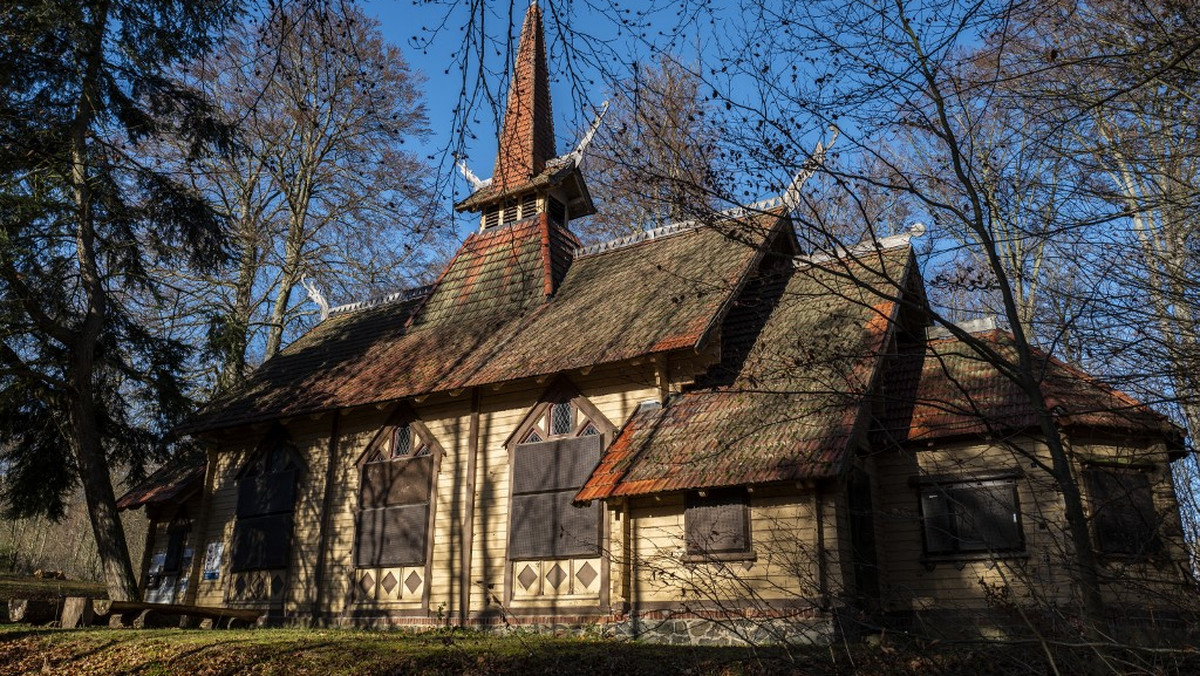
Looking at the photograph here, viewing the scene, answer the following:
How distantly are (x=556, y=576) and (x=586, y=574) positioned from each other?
0.57 m

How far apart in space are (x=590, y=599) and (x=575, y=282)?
7.38 metres

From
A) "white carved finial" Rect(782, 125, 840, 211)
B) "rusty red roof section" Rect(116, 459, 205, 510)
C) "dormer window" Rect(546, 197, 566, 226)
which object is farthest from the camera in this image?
"dormer window" Rect(546, 197, 566, 226)

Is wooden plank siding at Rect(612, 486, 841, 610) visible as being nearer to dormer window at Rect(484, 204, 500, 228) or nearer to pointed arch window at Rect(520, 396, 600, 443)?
pointed arch window at Rect(520, 396, 600, 443)

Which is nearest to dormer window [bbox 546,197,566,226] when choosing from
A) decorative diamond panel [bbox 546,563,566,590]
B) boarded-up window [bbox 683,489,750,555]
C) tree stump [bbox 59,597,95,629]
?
decorative diamond panel [bbox 546,563,566,590]

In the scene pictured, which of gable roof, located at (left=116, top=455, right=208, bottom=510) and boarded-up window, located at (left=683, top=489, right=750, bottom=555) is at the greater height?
gable roof, located at (left=116, top=455, right=208, bottom=510)

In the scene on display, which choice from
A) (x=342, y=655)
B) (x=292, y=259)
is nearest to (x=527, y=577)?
(x=342, y=655)

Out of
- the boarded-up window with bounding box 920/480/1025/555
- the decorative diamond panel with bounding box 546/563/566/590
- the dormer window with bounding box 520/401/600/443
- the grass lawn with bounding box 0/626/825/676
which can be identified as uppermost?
the dormer window with bounding box 520/401/600/443

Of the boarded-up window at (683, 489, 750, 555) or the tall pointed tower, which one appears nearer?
the boarded-up window at (683, 489, 750, 555)

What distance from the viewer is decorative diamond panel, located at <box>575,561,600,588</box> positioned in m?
13.6

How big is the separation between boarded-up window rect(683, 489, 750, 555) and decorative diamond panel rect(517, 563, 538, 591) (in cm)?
299

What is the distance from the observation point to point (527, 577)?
47.0ft

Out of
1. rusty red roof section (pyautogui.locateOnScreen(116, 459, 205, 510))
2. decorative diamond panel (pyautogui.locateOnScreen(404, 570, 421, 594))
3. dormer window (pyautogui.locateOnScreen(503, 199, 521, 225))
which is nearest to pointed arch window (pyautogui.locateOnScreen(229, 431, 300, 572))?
rusty red roof section (pyautogui.locateOnScreen(116, 459, 205, 510))

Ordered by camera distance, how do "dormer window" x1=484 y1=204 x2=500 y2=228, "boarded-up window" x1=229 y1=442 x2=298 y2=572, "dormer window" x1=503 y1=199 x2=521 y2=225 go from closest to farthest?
"boarded-up window" x1=229 y1=442 x2=298 y2=572, "dormer window" x1=503 y1=199 x2=521 y2=225, "dormer window" x1=484 y1=204 x2=500 y2=228

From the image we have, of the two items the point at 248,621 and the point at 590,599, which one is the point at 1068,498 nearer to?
the point at 590,599
